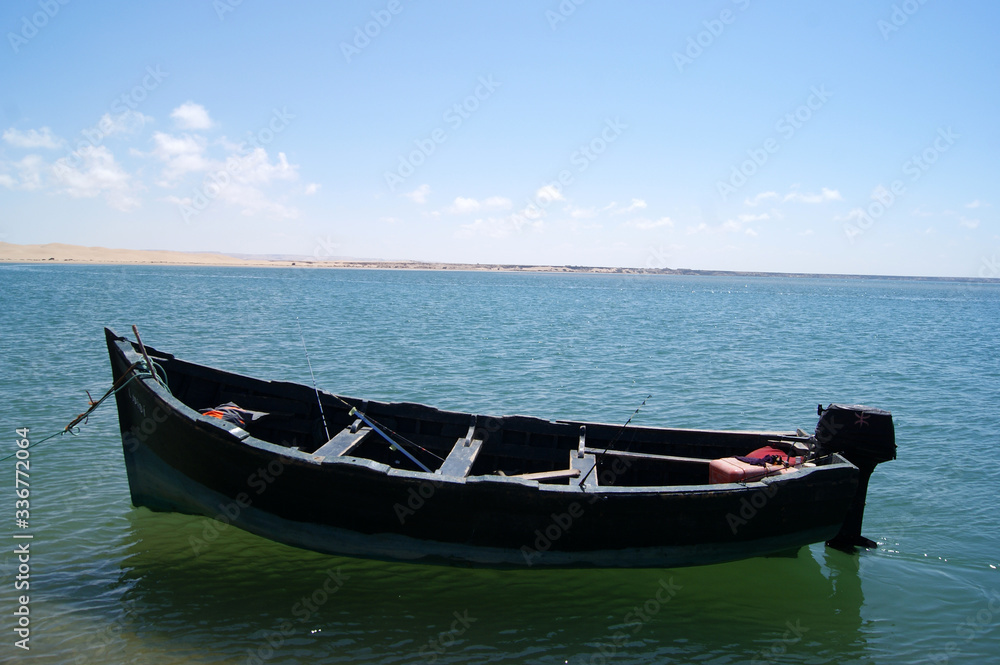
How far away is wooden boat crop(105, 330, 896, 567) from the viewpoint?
6.92m

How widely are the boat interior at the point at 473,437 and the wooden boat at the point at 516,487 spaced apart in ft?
0.10

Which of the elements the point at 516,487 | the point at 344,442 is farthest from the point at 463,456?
the point at 344,442

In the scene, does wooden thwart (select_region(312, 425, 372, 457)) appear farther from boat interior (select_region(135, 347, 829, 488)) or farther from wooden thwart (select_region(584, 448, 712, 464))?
wooden thwart (select_region(584, 448, 712, 464))

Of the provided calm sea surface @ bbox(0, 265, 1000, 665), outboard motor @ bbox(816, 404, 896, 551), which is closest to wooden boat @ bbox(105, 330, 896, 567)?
outboard motor @ bbox(816, 404, 896, 551)

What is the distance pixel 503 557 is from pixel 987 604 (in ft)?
19.4

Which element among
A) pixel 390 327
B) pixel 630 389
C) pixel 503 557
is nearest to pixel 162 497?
pixel 503 557

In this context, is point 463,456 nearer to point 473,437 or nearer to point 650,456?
point 473,437

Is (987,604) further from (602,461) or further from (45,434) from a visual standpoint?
(45,434)

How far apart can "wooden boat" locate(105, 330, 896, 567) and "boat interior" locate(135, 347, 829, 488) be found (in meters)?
0.03

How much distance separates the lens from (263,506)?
7590 millimetres

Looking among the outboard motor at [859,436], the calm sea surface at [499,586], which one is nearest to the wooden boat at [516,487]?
the outboard motor at [859,436]

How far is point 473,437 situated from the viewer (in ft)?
28.7

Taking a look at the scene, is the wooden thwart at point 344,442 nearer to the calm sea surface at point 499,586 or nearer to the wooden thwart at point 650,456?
the calm sea surface at point 499,586

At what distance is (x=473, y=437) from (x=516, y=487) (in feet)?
6.68
